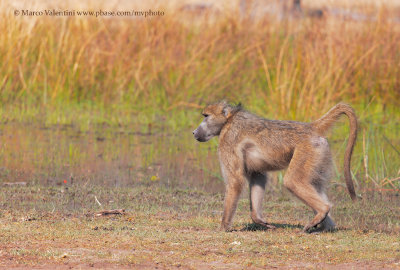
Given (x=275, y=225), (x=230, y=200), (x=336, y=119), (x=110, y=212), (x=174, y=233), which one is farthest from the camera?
(x=110, y=212)

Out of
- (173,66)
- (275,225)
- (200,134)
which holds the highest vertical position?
(173,66)

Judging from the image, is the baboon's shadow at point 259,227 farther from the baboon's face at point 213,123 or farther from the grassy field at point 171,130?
the baboon's face at point 213,123

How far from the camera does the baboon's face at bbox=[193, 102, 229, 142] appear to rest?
631cm

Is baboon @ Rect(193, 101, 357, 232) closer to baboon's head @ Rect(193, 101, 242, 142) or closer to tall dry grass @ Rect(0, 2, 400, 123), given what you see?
baboon's head @ Rect(193, 101, 242, 142)

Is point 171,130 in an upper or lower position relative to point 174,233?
upper

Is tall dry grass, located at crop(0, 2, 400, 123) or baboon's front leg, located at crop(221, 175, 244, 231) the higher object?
tall dry grass, located at crop(0, 2, 400, 123)

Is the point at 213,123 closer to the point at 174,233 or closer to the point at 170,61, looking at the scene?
the point at 174,233

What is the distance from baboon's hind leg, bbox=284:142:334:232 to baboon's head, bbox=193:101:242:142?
75 cm

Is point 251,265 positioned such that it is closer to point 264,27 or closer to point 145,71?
point 145,71

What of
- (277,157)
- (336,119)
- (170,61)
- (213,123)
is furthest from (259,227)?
(170,61)

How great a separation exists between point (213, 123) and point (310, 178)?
1.04 meters

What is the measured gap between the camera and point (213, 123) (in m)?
6.33

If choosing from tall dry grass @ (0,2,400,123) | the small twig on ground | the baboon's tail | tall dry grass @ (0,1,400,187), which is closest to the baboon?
the baboon's tail

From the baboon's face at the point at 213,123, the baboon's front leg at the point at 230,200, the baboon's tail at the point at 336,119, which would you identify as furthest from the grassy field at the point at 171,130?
the baboon's face at the point at 213,123
